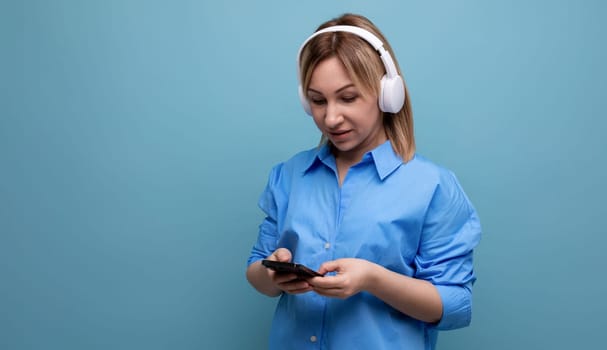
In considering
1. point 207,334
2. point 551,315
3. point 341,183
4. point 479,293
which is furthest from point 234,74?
point 551,315

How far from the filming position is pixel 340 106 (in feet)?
5.30

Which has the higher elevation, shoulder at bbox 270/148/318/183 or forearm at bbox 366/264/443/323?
shoulder at bbox 270/148/318/183

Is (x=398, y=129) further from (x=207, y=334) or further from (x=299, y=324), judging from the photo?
(x=207, y=334)

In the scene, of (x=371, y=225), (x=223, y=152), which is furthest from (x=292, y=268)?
(x=223, y=152)

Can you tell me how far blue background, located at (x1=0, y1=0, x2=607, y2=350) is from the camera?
218 cm

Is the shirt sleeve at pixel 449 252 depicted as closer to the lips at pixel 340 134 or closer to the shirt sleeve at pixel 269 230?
A: the lips at pixel 340 134

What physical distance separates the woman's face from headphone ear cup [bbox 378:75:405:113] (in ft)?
0.08

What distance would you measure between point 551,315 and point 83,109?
1.71 metres

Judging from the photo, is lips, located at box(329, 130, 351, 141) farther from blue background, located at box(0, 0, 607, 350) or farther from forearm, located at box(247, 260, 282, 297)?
blue background, located at box(0, 0, 607, 350)


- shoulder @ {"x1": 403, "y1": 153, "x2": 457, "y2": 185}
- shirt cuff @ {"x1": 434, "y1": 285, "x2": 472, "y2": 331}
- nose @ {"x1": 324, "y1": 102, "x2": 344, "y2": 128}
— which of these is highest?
nose @ {"x1": 324, "y1": 102, "x2": 344, "y2": 128}

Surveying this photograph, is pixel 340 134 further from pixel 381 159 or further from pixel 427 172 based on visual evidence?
pixel 427 172

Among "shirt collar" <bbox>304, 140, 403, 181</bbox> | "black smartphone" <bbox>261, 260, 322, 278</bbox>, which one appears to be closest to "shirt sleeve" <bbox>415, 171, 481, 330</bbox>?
"shirt collar" <bbox>304, 140, 403, 181</bbox>

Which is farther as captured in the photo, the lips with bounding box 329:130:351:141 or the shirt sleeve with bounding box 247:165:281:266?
the shirt sleeve with bounding box 247:165:281:266

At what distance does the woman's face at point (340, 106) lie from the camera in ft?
5.25
